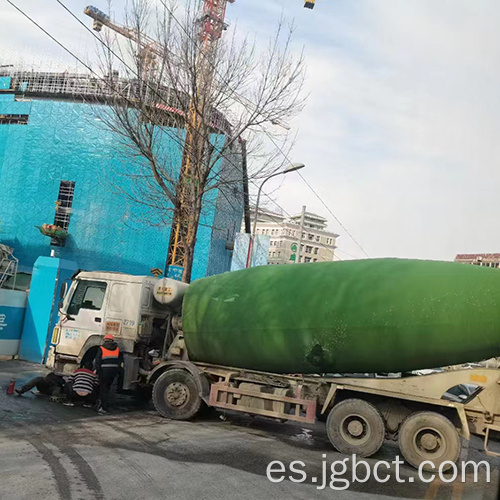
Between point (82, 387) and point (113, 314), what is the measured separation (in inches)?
60.6

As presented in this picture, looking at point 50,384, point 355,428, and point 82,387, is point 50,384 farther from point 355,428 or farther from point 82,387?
point 355,428

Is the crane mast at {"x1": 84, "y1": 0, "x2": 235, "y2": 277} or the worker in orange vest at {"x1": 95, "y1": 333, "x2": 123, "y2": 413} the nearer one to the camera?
the worker in orange vest at {"x1": 95, "y1": 333, "x2": 123, "y2": 413}

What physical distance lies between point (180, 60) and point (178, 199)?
414 centimetres

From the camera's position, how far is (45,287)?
1511cm

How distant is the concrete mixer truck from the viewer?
304 inches

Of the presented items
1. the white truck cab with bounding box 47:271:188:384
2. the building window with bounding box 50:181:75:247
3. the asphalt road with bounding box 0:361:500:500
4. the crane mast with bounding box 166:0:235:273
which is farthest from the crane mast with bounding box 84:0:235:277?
the building window with bounding box 50:181:75:247

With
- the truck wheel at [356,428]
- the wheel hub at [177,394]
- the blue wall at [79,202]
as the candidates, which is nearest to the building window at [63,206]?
the blue wall at [79,202]

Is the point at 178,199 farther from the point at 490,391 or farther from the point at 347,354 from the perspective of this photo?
the point at 490,391

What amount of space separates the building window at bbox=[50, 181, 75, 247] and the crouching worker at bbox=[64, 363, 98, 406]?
23281mm

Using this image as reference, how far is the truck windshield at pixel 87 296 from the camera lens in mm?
10633

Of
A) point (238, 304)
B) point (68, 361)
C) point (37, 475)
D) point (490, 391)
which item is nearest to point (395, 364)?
point (490, 391)

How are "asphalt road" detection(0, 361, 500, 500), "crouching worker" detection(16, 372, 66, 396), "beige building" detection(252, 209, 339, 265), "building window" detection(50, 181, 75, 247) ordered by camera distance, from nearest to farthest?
1. "asphalt road" detection(0, 361, 500, 500)
2. "crouching worker" detection(16, 372, 66, 396)
3. "building window" detection(50, 181, 75, 247)
4. "beige building" detection(252, 209, 339, 265)

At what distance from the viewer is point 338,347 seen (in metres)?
8.27

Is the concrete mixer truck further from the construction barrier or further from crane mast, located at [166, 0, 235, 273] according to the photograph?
crane mast, located at [166, 0, 235, 273]
